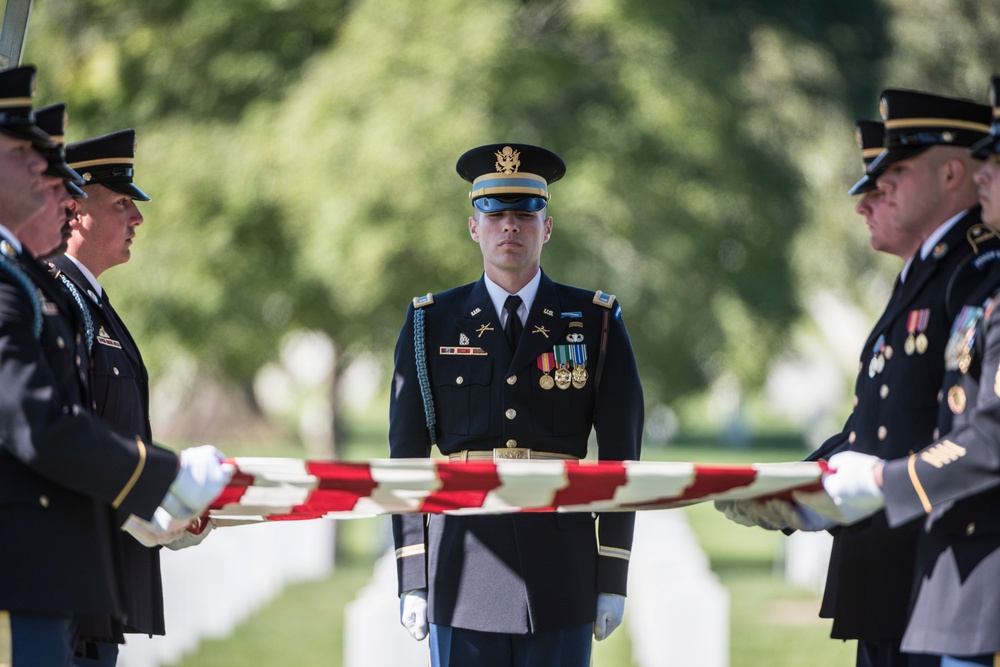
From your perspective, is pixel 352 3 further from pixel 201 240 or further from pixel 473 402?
pixel 473 402

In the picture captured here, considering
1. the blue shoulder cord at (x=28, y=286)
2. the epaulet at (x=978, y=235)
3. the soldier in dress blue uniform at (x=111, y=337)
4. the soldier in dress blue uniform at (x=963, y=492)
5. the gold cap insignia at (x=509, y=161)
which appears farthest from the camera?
the gold cap insignia at (x=509, y=161)

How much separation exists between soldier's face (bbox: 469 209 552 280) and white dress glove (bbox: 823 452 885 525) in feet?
4.54

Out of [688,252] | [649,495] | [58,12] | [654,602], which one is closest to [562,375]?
[649,495]

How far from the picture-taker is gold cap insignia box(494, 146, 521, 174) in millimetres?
5191

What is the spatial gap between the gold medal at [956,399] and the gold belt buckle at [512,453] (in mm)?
1496

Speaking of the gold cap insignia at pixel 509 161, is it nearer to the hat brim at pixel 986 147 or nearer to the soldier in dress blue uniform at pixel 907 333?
the soldier in dress blue uniform at pixel 907 333

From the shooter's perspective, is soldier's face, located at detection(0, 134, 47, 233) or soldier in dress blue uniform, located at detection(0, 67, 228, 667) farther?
soldier's face, located at detection(0, 134, 47, 233)

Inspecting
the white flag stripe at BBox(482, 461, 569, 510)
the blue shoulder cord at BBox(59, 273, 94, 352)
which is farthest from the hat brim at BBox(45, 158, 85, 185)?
the white flag stripe at BBox(482, 461, 569, 510)

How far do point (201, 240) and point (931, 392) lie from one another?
11.4 m

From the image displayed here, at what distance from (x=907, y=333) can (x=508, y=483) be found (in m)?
1.33

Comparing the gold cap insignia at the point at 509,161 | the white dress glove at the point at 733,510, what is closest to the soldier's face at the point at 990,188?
the white dress glove at the point at 733,510

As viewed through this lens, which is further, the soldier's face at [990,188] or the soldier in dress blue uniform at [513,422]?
the soldier in dress blue uniform at [513,422]

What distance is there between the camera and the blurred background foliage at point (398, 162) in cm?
1342

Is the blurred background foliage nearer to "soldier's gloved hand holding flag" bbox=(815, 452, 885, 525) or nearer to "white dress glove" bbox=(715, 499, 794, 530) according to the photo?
"white dress glove" bbox=(715, 499, 794, 530)
